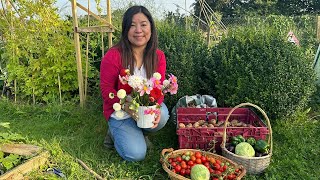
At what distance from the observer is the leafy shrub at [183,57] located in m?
4.42

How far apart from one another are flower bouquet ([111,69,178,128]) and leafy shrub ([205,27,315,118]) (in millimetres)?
1300

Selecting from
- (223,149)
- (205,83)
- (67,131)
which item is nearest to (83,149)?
(67,131)

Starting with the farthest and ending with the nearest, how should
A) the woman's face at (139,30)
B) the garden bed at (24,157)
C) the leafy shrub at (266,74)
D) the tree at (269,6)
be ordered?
1. the tree at (269,6)
2. the leafy shrub at (266,74)
3. the woman's face at (139,30)
4. the garden bed at (24,157)

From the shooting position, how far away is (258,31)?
438 centimetres

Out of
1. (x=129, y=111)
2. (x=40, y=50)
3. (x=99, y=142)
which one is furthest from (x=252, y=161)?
(x=40, y=50)

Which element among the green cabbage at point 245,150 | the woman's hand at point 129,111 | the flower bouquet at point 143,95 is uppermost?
the flower bouquet at point 143,95

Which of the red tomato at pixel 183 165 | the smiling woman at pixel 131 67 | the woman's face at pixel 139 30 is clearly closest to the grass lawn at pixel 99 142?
the smiling woman at pixel 131 67

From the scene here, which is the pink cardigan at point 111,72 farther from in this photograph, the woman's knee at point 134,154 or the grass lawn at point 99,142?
the grass lawn at point 99,142

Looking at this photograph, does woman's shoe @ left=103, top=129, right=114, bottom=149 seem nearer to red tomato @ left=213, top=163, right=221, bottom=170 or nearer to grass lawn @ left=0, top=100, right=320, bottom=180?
grass lawn @ left=0, top=100, right=320, bottom=180

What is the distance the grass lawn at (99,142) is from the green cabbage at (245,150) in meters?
0.22

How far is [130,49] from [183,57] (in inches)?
44.3

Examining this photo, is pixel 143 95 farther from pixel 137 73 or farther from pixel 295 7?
pixel 295 7

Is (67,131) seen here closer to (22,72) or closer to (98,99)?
(98,99)

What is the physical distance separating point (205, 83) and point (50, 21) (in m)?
2.56
